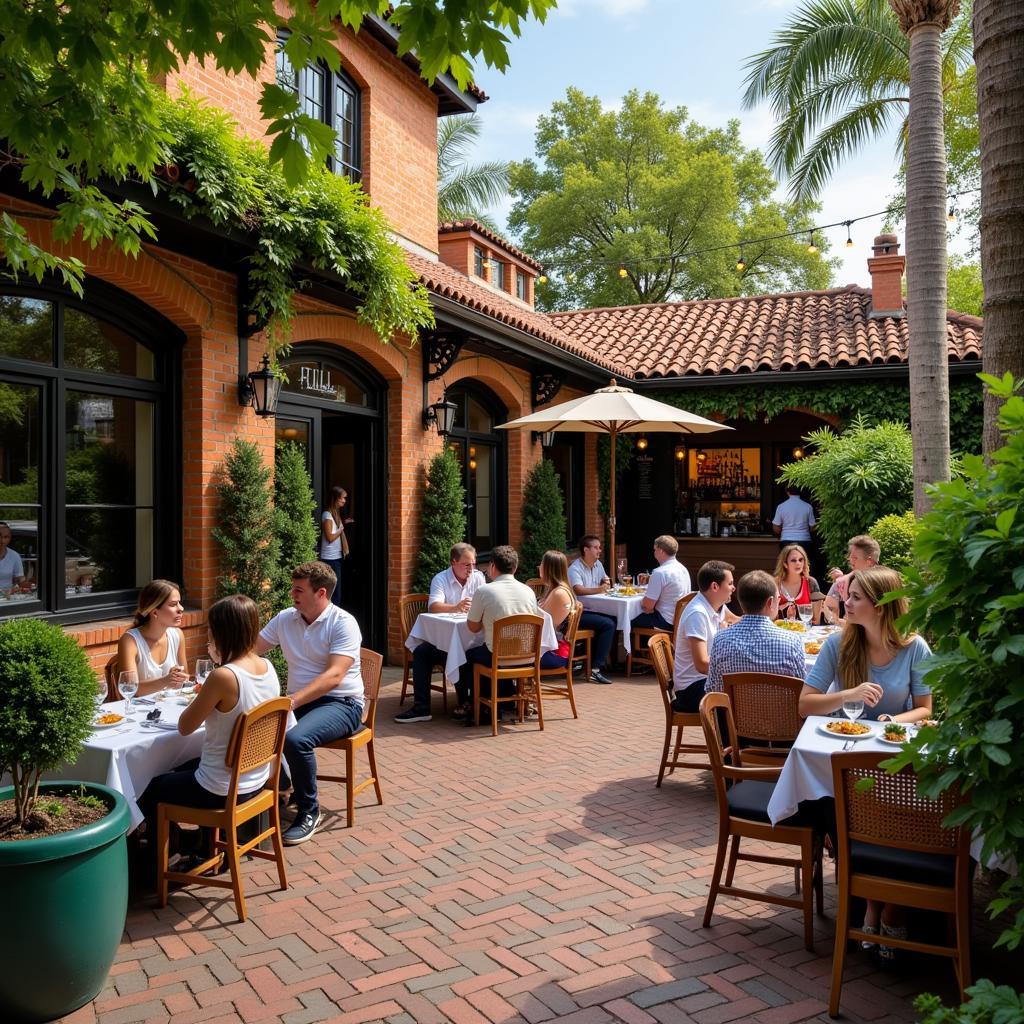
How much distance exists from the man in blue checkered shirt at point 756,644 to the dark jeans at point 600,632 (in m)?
4.29

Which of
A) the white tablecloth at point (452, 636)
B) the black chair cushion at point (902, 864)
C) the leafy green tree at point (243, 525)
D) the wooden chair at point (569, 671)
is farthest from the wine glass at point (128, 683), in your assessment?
the wooden chair at point (569, 671)

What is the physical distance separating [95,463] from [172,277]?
1.48 m

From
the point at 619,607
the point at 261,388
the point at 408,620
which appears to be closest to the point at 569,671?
the point at 408,620

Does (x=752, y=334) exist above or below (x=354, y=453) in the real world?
above

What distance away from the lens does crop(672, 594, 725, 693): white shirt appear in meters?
5.91

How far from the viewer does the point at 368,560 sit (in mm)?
9781

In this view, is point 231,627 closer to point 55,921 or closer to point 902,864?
point 55,921

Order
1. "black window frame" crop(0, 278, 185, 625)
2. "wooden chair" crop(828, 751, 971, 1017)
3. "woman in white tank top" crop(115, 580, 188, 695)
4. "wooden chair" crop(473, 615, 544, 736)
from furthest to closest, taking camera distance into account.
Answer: "wooden chair" crop(473, 615, 544, 736) → "black window frame" crop(0, 278, 185, 625) → "woman in white tank top" crop(115, 580, 188, 695) → "wooden chair" crop(828, 751, 971, 1017)

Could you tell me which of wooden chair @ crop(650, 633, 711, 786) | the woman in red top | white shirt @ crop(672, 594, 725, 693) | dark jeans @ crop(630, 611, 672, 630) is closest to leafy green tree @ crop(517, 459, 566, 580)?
dark jeans @ crop(630, 611, 672, 630)

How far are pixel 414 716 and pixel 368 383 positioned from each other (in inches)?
149

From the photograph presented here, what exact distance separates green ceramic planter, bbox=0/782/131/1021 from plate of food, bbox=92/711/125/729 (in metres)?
1.01

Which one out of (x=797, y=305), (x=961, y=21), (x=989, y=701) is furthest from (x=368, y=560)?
(x=961, y=21)

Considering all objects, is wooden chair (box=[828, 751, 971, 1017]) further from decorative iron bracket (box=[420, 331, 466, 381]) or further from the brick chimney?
the brick chimney

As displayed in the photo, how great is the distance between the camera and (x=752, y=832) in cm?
391
